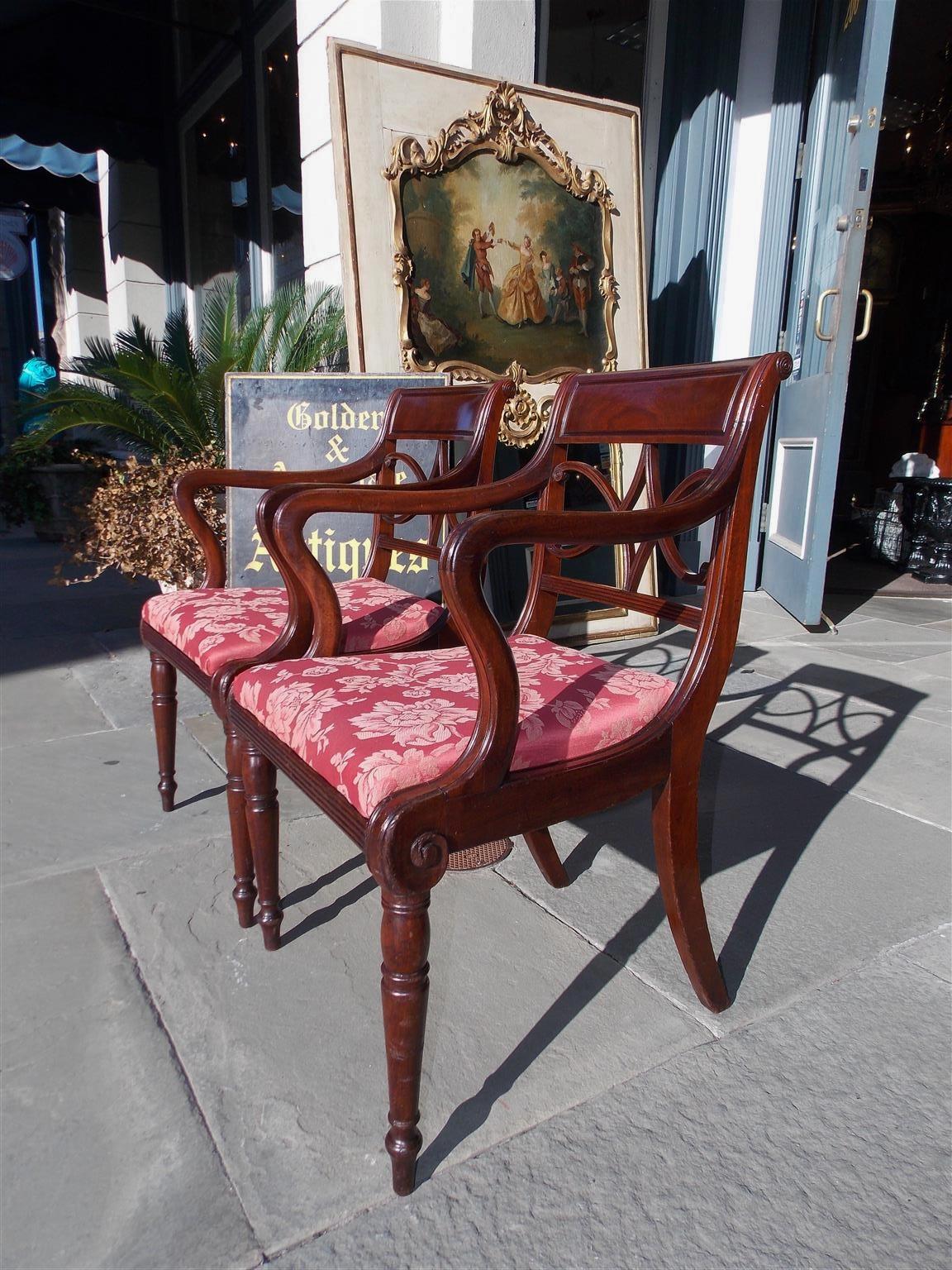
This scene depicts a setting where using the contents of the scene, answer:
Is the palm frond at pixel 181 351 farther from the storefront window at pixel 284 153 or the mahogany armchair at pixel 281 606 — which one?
the mahogany armchair at pixel 281 606

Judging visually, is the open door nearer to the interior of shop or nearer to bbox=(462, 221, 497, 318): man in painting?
bbox=(462, 221, 497, 318): man in painting

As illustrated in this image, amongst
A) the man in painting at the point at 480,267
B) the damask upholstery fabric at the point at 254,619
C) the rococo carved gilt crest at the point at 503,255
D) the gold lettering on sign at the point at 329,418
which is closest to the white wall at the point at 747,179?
the rococo carved gilt crest at the point at 503,255

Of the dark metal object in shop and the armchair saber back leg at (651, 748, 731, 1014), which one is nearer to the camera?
the armchair saber back leg at (651, 748, 731, 1014)

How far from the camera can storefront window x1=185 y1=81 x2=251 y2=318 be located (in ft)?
18.9

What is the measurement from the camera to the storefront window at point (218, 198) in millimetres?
5762

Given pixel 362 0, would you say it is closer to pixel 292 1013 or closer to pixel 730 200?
pixel 730 200

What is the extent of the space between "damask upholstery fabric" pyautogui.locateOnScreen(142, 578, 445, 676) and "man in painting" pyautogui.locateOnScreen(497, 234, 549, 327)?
1.79 meters

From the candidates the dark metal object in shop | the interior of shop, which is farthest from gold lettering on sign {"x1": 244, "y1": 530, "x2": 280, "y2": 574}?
the dark metal object in shop

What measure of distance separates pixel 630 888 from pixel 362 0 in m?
3.25

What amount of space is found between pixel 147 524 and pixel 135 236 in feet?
15.2

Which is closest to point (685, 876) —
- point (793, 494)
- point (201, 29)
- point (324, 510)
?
point (324, 510)

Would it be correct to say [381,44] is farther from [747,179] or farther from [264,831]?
[264,831]

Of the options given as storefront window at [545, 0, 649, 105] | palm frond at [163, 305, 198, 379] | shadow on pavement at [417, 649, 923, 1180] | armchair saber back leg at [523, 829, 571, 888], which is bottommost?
shadow on pavement at [417, 649, 923, 1180]

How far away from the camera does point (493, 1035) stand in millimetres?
1301
